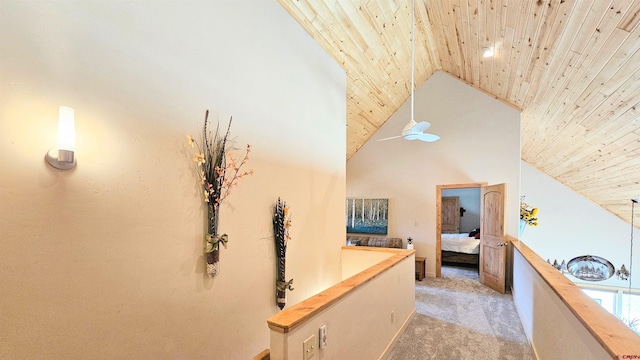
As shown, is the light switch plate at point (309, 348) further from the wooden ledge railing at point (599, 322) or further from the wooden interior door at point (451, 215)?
the wooden interior door at point (451, 215)

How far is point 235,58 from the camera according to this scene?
2.40m

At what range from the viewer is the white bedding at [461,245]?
6.43 metres

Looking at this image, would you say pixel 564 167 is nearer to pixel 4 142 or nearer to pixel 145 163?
pixel 145 163

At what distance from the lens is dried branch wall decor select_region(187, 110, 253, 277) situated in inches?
80.7

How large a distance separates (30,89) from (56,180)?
1.39ft

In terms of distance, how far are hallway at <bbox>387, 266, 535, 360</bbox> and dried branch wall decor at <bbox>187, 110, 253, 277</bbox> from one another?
2036 millimetres

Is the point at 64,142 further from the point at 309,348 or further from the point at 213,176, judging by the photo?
the point at 309,348

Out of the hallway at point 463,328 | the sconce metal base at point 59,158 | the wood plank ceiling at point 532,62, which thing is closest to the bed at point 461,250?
the hallway at point 463,328

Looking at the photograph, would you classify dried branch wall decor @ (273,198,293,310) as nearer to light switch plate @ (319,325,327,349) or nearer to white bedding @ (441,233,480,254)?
light switch plate @ (319,325,327,349)

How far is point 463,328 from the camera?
342cm

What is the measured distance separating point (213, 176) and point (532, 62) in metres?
4.08

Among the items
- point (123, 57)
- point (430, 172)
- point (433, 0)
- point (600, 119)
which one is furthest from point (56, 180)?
point (430, 172)

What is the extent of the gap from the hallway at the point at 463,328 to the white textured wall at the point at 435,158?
131 cm

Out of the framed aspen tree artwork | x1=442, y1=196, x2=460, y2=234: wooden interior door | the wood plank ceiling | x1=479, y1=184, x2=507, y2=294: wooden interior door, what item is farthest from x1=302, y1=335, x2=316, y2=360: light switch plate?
x1=442, y1=196, x2=460, y2=234: wooden interior door
